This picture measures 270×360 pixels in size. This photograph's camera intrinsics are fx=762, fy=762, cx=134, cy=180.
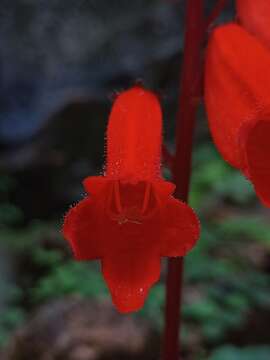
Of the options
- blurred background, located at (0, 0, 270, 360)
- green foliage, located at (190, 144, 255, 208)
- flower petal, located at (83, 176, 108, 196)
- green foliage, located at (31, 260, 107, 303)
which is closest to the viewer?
flower petal, located at (83, 176, 108, 196)

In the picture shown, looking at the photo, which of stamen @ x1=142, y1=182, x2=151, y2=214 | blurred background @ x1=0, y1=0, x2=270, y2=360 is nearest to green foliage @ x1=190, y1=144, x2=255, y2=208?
blurred background @ x1=0, y1=0, x2=270, y2=360

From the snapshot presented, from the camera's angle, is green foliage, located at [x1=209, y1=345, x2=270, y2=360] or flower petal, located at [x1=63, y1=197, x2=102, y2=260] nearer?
flower petal, located at [x1=63, y1=197, x2=102, y2=260]

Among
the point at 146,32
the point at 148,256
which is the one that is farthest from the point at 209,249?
the point at 146,32

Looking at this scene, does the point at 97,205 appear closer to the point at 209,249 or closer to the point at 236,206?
the point at 209,249

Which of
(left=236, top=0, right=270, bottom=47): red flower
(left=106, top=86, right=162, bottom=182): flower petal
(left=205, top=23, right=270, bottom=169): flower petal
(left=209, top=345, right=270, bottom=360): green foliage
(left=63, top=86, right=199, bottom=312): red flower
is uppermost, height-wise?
A: (left=236, top=0, right=270, bottom=47): red flower

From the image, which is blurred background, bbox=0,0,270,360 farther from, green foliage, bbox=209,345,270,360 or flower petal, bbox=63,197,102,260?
flower petal, bbox=63,197,102,260

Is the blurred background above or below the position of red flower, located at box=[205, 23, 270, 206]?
below

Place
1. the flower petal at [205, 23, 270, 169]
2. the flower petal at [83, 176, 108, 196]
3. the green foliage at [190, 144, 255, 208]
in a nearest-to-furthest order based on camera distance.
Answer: the flower petal at [83, 176, 108, 196] < the flower petal at [205, 23, 270, 169] < the green foliage at [190, 144, 255, 208]
